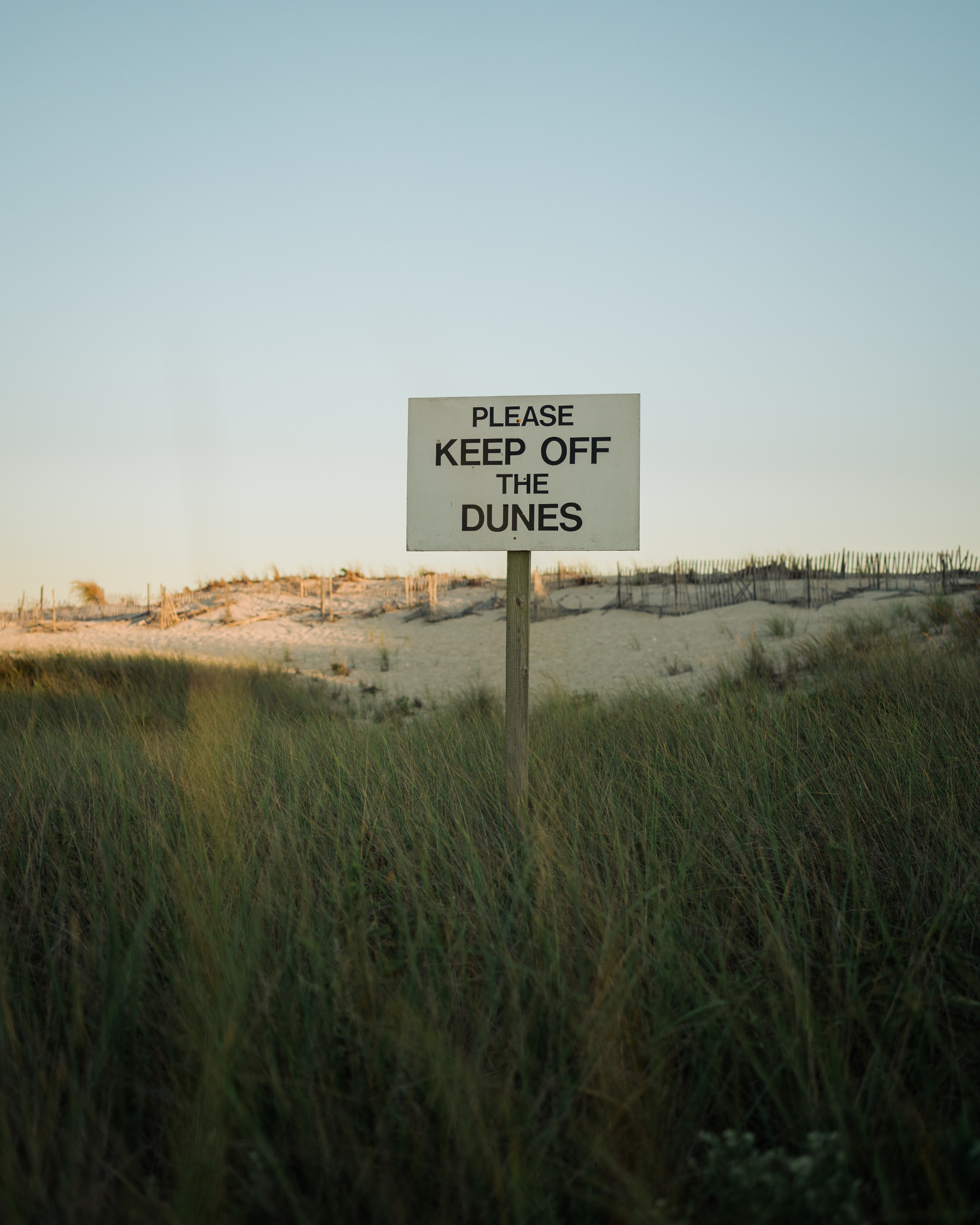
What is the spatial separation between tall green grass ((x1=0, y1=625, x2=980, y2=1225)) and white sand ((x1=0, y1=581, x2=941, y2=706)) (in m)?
4.06

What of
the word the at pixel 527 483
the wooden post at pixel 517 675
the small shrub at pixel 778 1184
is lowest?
the small shrub at pixel 778 1184

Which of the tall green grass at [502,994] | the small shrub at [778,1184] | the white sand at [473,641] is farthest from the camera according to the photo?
the white sand at [473,641]

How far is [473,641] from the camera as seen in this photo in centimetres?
1830

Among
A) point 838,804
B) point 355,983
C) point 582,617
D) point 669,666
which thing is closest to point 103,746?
point 355,983

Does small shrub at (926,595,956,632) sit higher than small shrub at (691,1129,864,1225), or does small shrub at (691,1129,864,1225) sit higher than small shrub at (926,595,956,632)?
small shrub at (926,595,956,632)

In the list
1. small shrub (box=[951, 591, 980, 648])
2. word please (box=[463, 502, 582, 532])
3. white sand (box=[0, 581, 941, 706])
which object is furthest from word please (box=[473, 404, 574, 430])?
small shrub (box=[951, 591, 980, 648])

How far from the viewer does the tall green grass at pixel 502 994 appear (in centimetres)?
141

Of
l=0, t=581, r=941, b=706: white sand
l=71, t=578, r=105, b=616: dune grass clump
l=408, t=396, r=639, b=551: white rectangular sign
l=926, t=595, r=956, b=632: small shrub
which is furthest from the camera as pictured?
l=71, t=578, r=105, b=616: dune grass clump

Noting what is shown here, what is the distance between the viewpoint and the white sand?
1259cm

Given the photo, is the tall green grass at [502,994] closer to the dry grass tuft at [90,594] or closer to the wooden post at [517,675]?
the wooden post at [517,675]

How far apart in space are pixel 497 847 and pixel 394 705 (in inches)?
269

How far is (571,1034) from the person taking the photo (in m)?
1.79

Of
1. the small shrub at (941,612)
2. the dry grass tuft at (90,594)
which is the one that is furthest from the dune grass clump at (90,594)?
the small shrub at (941,612)

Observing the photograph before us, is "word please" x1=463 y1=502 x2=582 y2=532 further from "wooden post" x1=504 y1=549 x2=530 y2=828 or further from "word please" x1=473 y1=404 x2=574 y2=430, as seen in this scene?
"word please" x1=473 y1=404 x2=574 y2=430
